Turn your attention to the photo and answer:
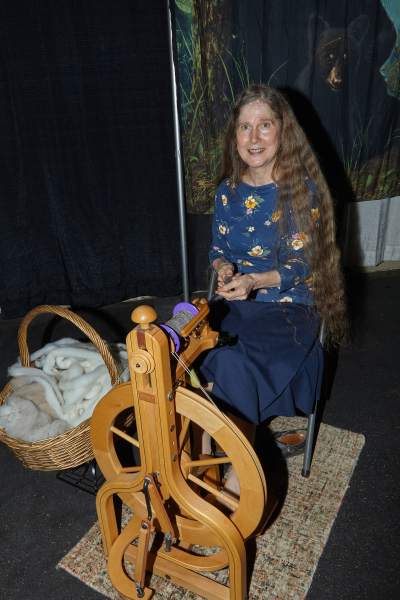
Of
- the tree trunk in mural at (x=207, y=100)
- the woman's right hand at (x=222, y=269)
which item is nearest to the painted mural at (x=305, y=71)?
the tree trunk in mural at (x=207, y=100)

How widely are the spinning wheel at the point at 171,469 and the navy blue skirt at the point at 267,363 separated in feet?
0.50

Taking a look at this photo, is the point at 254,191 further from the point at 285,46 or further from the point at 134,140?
the point at 134,140

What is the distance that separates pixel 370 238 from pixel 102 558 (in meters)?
2.71

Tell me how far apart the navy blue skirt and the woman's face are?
0.49m

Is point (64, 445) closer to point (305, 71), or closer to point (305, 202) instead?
point (305, 202)

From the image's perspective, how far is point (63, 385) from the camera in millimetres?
1714

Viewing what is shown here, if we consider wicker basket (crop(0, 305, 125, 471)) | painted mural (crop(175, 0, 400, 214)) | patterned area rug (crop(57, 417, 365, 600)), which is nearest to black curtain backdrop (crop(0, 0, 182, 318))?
painted mural (crop(175, 0, 400, 214))

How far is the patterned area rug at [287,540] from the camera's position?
1253 millimetres

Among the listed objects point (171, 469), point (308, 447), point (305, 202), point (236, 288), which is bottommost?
Answer: point (308, 447)

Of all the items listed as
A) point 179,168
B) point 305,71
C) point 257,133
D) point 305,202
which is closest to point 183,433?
point 305,202

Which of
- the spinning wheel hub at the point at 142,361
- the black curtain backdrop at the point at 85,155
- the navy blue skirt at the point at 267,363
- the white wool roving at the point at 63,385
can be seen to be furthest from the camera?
the black curtain backdrop at the point at 85,155

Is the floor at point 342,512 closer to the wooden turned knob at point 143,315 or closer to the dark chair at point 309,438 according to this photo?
the dark chair at point 309,438

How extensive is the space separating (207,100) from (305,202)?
2.61 feet

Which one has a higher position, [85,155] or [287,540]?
[85,155]
